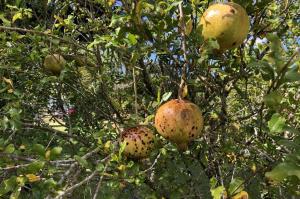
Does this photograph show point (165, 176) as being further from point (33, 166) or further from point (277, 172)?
point (277, 172)

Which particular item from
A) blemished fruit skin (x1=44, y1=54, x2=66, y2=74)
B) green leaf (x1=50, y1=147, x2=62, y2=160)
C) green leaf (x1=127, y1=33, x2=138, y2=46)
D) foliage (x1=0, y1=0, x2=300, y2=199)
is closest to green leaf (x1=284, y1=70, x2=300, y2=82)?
foliage (x1=0, y1=0, x2=300, y2=199)

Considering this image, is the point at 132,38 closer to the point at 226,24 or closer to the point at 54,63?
the point at 226,24

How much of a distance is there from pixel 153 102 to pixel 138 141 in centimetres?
52

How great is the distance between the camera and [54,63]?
2.85 m

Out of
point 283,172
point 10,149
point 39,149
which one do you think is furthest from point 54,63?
point 283,172

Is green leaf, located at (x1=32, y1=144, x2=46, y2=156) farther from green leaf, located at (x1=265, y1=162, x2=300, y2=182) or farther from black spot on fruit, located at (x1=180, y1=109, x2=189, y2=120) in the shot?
green leaf, located at (x1=265, y1=162, x2=300, y2=182)

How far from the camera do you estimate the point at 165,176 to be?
2.47m

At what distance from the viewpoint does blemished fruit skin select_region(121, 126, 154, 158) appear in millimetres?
1798

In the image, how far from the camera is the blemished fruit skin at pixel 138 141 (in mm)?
1798

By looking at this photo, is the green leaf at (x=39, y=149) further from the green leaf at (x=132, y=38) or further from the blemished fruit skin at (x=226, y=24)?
the blemished fruit skin at (x=226, y=24)

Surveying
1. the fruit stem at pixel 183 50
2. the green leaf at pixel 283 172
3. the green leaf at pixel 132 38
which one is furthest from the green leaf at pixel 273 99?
the green leaf at pixel 132 38

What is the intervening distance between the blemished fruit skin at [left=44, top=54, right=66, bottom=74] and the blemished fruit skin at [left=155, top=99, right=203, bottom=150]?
4.60 feet

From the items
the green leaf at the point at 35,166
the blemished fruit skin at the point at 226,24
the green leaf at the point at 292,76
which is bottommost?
the green leaf at the point at 35,166

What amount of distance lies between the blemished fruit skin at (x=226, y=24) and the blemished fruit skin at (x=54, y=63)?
4.84 ft
